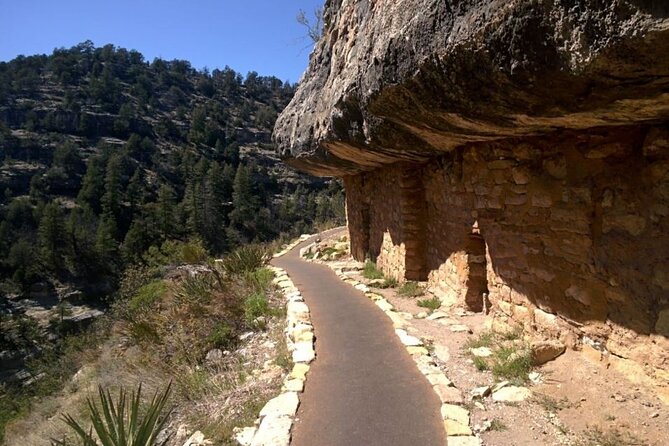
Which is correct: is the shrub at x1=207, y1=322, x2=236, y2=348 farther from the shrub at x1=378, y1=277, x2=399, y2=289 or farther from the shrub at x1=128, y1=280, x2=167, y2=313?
the shrub at x1=128, y1=280, x2=167, y2=313

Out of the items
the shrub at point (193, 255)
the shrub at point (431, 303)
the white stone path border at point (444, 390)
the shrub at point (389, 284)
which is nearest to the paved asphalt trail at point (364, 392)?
the white stone path border at point (444, 390)

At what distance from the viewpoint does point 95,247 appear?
112 ft

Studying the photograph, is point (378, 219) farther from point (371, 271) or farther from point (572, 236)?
point (572, 236)

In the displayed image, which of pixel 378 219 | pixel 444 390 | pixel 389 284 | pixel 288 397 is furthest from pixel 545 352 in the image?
pixel 378 219

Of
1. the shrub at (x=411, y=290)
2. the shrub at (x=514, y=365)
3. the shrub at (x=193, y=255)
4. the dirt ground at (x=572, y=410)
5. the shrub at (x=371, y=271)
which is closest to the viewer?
the dirt ground at (x=572, y=410)

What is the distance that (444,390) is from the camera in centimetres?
383

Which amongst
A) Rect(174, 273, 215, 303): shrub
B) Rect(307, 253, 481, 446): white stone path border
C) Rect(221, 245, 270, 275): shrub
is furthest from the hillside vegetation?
Rect(307, 253, 481, 446): white stone path border

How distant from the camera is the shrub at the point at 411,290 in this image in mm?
7007

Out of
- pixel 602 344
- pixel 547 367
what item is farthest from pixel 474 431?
pixel 602 344

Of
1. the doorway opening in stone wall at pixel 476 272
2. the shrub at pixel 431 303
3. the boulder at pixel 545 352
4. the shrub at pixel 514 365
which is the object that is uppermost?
the doorway opening in stone wall at pixel 476 272

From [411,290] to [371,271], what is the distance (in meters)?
2.14

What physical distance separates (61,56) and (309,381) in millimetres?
83954

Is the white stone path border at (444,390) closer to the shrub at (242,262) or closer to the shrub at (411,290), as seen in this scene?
the shrub at (411,290)

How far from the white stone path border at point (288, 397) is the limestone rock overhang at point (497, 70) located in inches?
103
